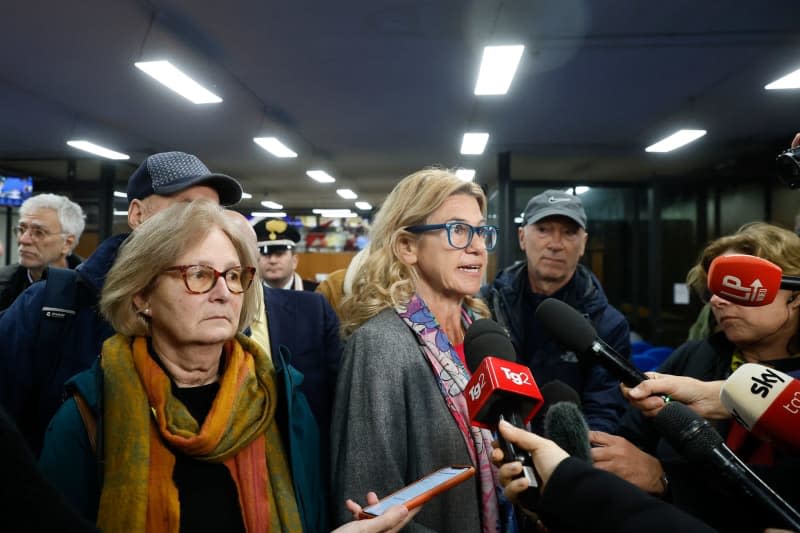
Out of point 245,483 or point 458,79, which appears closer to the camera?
point 245,483

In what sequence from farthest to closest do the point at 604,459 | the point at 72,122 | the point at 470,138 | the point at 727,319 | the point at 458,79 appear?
the point at 470,138
the point at 72,122
the point at 458,79
the point at 727,319
the point at 604,459

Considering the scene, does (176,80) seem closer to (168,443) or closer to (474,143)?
(474,143)

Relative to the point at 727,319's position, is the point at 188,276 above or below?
above

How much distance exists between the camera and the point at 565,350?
2061 mm

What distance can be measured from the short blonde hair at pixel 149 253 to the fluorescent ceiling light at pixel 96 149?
7.49 m

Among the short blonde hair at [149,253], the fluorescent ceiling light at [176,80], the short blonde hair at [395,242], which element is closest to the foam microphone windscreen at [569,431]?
the short blonde hair at [395,242]

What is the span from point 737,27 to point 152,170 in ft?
13.8

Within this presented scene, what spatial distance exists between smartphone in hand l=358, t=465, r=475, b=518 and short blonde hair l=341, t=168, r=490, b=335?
1.81 ft

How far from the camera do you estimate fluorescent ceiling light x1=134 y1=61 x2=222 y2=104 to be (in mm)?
4320

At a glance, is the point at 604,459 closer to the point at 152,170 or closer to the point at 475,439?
the point at 475,439

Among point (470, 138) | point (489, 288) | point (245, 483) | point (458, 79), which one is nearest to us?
point (245, 483)

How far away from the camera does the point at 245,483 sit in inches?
48.1

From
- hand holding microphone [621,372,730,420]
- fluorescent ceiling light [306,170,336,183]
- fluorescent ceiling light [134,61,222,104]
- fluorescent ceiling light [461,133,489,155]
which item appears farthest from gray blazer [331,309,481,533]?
fluorescent ceiling light [306,170,336,183]

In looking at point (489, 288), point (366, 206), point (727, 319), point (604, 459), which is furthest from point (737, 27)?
point (366, 206)
